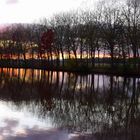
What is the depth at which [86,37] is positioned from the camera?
86.8 m

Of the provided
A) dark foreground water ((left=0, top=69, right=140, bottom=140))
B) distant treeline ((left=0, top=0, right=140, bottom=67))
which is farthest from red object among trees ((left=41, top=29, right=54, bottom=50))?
dark foreground water ((left=0, top=69, right=140, bottom=140))

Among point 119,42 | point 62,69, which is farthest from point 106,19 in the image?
point 62,69

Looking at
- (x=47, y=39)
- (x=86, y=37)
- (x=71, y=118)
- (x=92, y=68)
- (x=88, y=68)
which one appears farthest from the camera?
(x=47, y=39)

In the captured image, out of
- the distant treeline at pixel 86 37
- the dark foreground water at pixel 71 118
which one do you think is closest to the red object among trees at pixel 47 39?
the distant treeline at pixel 86 37

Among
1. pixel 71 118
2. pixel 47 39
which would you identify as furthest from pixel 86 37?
pixel 71 118

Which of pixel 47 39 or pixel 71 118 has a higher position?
pixel 47 39

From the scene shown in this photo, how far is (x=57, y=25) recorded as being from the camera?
349ft

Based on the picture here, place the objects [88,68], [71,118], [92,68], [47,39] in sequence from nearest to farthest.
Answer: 1. [71,118]
2. [88,68]
3. [92,68]
4. [47,39]

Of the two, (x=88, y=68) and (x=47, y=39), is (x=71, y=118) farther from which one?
(x=47, y=39)

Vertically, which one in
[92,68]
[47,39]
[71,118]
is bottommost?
[71,118]

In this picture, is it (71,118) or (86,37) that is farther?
(86,37)

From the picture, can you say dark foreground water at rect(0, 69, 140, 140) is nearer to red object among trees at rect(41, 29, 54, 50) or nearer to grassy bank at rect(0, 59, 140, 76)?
grassy bank at rect(0, 59, 140, 76)

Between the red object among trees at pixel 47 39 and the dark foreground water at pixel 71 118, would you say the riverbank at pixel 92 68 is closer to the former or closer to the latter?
the red object among trees at pixel 47 39

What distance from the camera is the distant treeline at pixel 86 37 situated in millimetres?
75500
